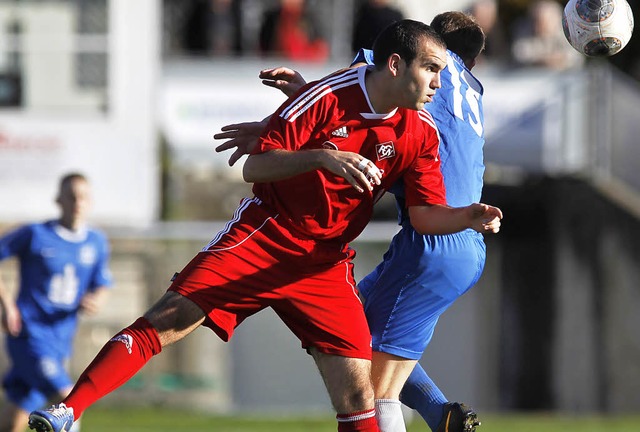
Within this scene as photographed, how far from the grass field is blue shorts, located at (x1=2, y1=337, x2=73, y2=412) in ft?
8.30

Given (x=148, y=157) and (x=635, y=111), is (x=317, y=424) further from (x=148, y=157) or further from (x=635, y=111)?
(x=635, y=111)

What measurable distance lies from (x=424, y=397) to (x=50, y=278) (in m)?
4.43

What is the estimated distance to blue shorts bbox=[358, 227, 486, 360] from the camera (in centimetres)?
704

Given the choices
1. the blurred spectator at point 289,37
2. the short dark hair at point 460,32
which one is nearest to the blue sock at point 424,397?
the short dark hair at point 460,32

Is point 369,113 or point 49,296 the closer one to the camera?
point 369,113

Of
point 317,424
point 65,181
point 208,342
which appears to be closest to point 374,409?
point 65,181

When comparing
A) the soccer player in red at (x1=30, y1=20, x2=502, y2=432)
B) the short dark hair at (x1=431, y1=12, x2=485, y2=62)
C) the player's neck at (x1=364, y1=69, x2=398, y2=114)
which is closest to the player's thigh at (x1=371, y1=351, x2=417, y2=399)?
the soccer player in red at (x1=30, y1=20, x2=502, y2=432)

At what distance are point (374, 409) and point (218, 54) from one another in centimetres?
1100

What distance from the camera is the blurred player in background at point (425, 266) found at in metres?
7.04

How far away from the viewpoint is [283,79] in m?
7.18

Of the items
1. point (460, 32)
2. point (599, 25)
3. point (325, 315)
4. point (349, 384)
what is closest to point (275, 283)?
point (325, 315)

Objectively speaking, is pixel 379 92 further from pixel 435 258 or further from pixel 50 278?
pixel 50 278

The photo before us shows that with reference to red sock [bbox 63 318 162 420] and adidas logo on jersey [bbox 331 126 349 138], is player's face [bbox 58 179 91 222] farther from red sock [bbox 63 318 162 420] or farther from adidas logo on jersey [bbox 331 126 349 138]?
adidas logo on jersey [bbox 331 126 349 138]

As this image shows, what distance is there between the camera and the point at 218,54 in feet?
56.4
